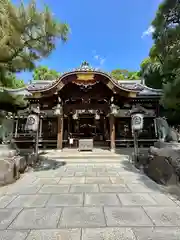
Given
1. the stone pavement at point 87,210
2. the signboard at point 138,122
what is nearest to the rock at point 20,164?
the stone pavement at point 87,210

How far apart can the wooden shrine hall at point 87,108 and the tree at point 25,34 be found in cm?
354

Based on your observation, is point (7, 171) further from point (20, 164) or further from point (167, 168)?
point (167, 168)

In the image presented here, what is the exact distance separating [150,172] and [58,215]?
351 centimetres

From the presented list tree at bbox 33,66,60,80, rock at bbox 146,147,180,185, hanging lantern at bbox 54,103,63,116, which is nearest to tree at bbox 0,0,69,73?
hanging lantern at bbox 54,103,63,116

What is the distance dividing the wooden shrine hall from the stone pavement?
510 centimetres

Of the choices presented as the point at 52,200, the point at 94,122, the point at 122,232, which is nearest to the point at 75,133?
the point at 94,122

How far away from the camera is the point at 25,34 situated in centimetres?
542

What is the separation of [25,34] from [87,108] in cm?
582

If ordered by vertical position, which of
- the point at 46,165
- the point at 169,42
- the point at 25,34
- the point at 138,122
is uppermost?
the point at 25,34

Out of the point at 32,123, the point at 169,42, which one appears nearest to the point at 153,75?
the point at 169,42

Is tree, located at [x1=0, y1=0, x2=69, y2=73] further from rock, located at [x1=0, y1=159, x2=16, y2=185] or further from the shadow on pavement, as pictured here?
the shadow on pavement

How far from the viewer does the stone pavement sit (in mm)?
2215

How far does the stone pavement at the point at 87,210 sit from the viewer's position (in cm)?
221

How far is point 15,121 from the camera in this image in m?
12.1
